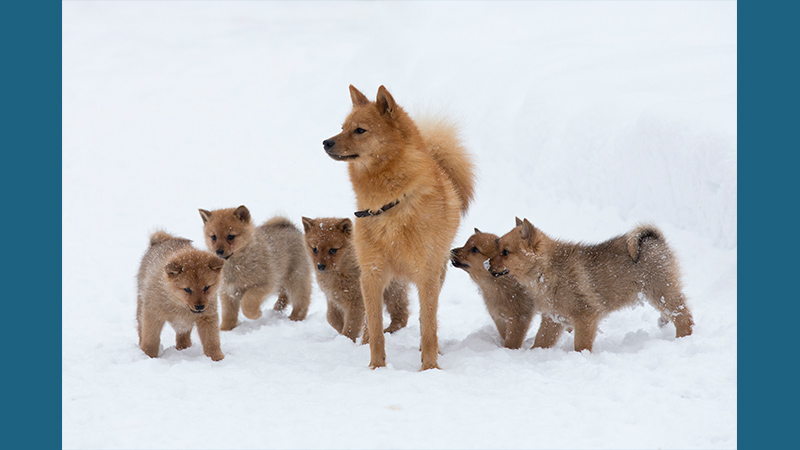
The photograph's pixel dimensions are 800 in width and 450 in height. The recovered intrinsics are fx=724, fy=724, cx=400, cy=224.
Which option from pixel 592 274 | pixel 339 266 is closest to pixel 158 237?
pixel 339 266

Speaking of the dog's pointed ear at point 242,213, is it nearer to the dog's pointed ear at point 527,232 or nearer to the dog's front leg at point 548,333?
the dog's pointed ear at point 527,232

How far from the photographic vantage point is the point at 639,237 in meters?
6.41

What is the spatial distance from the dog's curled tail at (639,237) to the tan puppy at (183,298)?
3.55 m

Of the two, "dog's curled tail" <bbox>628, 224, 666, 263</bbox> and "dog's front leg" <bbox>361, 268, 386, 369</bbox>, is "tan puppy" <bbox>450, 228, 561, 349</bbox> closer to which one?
"dog's curled tail" <bbox>628, 224, 666, 263</bbox>

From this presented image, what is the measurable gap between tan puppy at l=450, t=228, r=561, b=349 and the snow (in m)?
0.29

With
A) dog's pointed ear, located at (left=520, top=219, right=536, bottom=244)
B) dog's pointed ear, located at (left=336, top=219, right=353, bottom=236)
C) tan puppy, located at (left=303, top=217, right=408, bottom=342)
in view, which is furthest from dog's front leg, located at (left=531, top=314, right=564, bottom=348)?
dog's pointed ear, located at (left=336, top=219, right=353, bottom=236)

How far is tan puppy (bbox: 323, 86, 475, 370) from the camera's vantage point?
18.2 feet

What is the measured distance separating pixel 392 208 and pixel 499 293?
5.16 feet

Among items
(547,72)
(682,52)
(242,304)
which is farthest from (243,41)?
(242,304)

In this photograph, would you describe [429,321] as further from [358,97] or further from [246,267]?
[246,267]

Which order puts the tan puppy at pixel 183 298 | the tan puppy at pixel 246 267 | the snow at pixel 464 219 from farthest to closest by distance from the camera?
the tan puppy at pixel 246 267
the tan puppy at pixel 183 298
the snow at pixel 464 219

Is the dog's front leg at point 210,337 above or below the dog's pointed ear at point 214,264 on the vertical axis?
below

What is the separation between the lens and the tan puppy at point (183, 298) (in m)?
5.93

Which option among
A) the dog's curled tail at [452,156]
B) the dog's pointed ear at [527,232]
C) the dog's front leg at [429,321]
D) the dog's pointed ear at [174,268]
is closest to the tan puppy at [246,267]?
the dog's pointed ear at [174,268]
